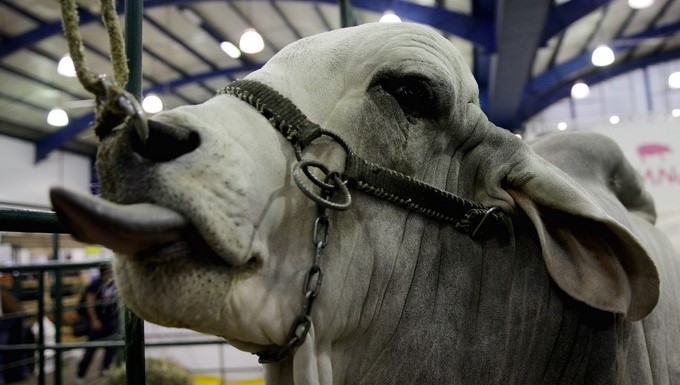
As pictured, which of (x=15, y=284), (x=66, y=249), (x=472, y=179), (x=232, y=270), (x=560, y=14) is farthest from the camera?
(x=66, y=249)

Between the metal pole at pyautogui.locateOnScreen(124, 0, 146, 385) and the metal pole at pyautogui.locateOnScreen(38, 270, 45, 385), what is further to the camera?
the metal pole at pyautogui.locateOnScreen(38, 270, 45, 385)

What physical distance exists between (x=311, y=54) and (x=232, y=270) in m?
0.72

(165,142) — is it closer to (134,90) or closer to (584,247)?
(134,90)

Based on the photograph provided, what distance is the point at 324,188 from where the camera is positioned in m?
1.38

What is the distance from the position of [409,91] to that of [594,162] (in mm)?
1225

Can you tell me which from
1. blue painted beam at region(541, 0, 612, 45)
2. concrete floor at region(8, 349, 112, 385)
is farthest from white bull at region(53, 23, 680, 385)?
blue painted beam at region(541, 0, 612, 45)

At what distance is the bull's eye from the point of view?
1.59 m

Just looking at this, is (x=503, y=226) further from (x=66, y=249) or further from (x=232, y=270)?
(x=66, y=249)

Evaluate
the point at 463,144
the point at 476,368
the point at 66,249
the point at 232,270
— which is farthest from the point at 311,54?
the point at 66,249

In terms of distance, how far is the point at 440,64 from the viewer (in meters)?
1.65

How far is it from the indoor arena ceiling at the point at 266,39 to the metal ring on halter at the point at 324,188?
915cm

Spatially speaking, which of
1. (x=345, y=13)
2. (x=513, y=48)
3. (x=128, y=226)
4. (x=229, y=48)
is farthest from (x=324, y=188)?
(x=229, y=48)

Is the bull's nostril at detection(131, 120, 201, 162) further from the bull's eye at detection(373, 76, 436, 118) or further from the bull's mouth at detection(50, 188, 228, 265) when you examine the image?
the bull's eye at detection(373, 76, 436, 118)

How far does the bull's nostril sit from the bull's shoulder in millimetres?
1710
